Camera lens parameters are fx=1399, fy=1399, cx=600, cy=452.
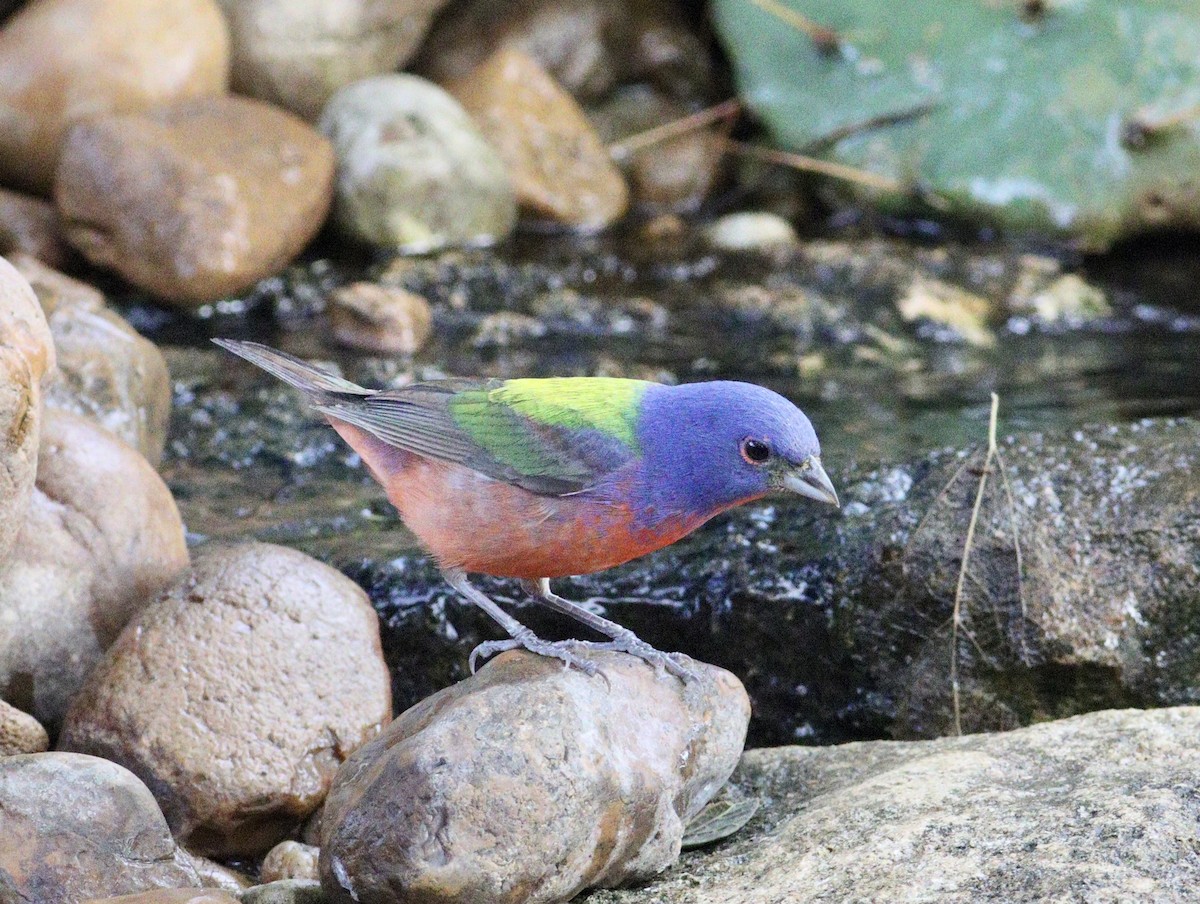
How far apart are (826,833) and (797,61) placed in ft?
25.6

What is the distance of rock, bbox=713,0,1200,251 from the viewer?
9.44 metres

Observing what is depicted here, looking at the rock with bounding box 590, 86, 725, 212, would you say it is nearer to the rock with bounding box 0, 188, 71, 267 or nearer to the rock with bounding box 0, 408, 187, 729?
the rock with bounding box 0, 188, 71, 267

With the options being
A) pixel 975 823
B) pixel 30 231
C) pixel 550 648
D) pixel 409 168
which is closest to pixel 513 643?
pixel 550 648

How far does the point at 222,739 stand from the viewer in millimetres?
4090

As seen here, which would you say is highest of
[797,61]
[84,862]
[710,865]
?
[84,862]

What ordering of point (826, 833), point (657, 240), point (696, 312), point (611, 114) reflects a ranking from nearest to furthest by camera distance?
point (826, 833)
point (696, 312)
point (657, 240)
point (611, 114)

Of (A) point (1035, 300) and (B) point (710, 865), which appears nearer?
(B) point (710, 865)

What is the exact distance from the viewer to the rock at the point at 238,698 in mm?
4047

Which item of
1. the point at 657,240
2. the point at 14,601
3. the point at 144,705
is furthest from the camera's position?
the point at 657,240

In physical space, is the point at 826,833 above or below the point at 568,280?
above

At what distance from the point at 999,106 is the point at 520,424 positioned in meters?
6.80

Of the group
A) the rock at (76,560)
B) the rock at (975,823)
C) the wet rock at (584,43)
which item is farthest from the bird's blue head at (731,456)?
the wet rock at (584,43)

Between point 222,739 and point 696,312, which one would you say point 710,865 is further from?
point 696,312

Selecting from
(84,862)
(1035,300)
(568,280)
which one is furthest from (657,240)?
(84,862)
